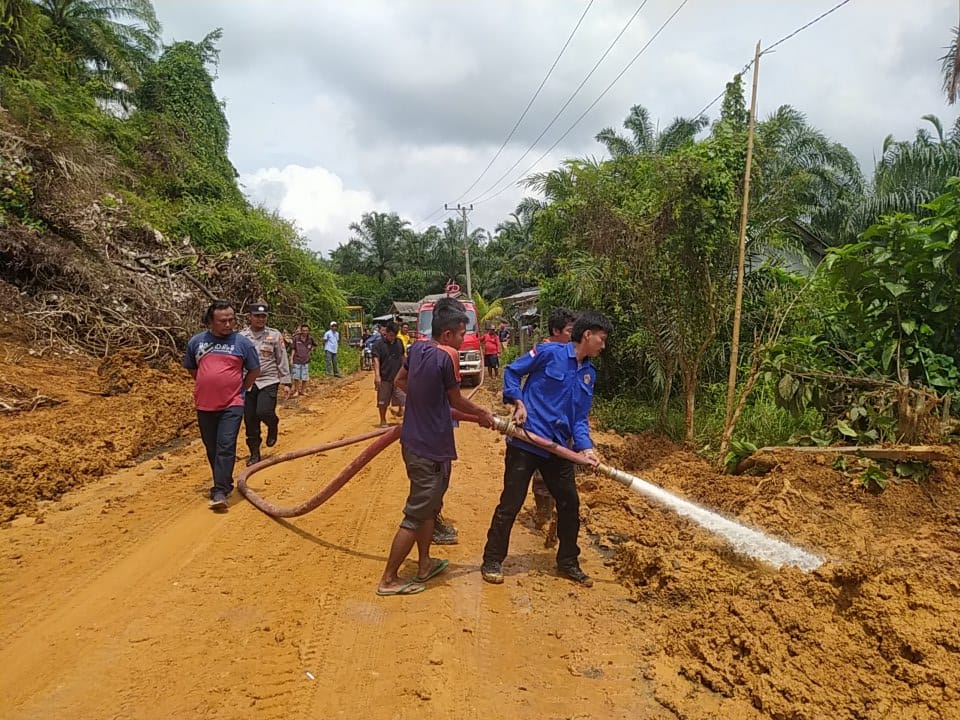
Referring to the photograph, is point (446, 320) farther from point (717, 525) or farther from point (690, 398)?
point (690, 398)

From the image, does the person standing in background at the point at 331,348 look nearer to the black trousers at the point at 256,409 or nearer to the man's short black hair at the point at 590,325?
the black trousers at the point at 256,409

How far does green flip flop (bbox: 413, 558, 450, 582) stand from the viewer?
421cm

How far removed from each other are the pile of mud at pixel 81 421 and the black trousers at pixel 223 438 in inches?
61.5

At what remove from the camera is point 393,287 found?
5675 cm

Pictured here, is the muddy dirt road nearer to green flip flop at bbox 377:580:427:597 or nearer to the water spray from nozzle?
green flip flop at bbox 377:580:427:597

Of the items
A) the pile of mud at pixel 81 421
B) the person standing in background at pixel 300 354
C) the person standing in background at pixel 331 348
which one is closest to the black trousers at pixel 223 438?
the pile of mud at pixel 81 421

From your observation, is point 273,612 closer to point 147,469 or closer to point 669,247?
point 147,469

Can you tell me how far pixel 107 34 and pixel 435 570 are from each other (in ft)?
99.4

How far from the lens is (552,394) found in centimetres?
436

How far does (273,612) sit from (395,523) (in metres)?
1.80

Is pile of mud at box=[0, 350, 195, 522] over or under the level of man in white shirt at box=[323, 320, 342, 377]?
under

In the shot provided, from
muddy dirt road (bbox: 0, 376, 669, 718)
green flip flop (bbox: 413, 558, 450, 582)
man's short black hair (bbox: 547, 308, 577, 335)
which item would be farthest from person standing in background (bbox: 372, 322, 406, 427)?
green flip flop (bbox: 413, 558, 450, 582)

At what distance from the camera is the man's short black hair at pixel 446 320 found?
3.93 m

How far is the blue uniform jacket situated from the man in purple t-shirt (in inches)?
17.5
